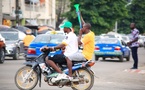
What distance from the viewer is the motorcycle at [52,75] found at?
13.1 metres

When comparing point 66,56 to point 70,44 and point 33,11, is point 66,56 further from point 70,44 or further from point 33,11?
point 33,11

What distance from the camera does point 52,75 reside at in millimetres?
13023

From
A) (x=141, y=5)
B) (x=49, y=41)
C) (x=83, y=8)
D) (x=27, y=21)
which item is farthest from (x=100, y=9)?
(x=49, y=41)

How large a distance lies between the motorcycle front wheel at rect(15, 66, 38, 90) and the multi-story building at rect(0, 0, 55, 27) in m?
46.5

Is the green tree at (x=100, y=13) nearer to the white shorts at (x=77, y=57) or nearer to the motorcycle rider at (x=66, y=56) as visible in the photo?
the white shorts at (x=77, y=57)

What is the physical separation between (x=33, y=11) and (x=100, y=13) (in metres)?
11.1

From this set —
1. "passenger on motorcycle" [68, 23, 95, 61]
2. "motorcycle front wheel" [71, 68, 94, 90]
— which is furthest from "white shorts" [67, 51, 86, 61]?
"motorcycle front wheel" [71, 68, 94, 90]

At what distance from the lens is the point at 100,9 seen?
69.8 meters

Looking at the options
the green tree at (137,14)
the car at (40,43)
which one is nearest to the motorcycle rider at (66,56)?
the car at (40,43)

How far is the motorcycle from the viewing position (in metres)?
13.1

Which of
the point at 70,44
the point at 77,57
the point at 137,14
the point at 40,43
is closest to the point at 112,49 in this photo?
the point at 40,43

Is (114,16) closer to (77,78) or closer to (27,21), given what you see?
(27,21)

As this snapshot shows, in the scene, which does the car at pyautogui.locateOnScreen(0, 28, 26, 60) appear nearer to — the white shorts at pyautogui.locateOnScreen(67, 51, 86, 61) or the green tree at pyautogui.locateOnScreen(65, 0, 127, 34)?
the white shorts at pyautogui.locateOnScreen(67, 51, 86, 61)

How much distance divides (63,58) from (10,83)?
280 cm
